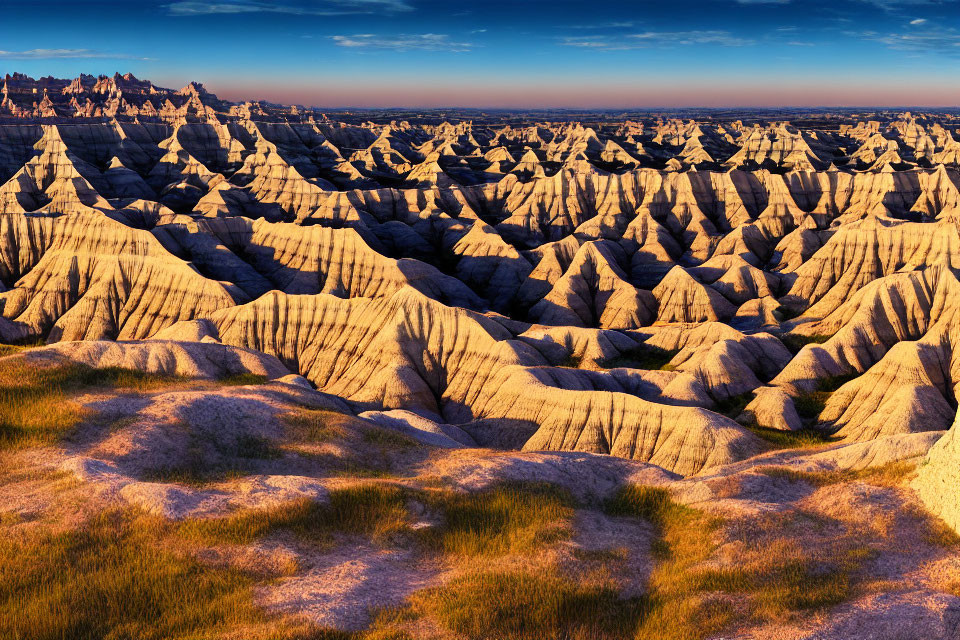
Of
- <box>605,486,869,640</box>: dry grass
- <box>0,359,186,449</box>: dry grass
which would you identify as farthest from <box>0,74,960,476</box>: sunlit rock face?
<box>605,486,869,640</box>: dry grass

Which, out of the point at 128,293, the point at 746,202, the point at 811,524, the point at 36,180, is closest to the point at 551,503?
the point at 811,524

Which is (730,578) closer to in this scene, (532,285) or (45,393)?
(45,393)

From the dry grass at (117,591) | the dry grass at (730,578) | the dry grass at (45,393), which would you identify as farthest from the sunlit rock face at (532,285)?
the dry grass at (117,591)

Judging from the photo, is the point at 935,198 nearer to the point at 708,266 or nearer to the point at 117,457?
the point at 708,266

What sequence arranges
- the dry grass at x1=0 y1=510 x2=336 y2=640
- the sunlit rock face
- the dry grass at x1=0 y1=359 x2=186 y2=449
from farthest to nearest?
1. the sunlit rock face
2. the dry grass at x1=0 y1=359 x2=186 y2=449
3. the dry grass at x1=0 y1=510 x2=336 y2=640

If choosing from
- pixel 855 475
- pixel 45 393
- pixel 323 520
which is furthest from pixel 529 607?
pixel 45 393

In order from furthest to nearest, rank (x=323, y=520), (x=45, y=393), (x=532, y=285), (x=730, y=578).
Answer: (x=532, y=285) < (x=45, y=393) < (x=323, y=520) < (x=730, y=578)

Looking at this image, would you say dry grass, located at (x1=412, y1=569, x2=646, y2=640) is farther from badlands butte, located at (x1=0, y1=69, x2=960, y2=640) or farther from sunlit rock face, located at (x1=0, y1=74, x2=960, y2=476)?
sunlit rock face, located at (x1=0, y1=74, x2=960, y2=476)

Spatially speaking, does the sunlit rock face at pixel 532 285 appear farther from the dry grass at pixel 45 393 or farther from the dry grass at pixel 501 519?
the dry grass at pixel 501 519

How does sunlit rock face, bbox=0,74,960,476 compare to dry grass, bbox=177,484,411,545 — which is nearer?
dry grass, bbox=177,484,411,545
